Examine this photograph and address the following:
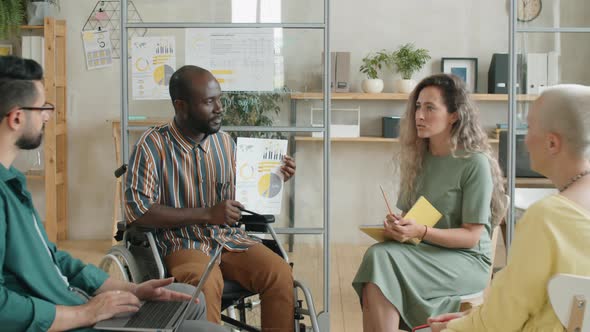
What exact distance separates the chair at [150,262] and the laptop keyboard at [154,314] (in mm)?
488

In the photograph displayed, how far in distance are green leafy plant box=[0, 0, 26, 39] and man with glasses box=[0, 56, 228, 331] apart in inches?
155

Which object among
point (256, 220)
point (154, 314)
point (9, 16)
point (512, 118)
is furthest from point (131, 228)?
point (9, 16)

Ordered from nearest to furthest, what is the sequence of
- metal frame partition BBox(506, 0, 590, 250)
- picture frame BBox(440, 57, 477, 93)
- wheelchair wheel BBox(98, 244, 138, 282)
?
1. wheelchair wheel BBox(98, 244, 138, 282)
2. metal frame partition BBox(506, 0, 590, 250)
3. picture frame BBox(440, 57, 477, 93)

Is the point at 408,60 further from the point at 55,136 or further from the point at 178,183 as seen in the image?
the point at 178,183

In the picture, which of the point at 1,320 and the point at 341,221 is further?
the point at 341,221

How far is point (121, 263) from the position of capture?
100 inches

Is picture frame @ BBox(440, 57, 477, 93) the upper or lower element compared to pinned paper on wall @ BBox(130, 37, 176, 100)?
upper

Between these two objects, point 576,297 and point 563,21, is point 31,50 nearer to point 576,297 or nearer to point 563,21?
point 563,21

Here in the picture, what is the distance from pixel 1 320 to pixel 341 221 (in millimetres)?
3977

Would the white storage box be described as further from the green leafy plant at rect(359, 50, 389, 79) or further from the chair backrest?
the chair backrest

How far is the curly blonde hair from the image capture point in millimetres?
2678

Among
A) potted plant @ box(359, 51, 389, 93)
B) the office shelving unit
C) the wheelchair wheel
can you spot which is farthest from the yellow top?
the office shelving unit

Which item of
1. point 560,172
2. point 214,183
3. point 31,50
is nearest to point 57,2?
point 31,50

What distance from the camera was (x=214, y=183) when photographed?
2662 mm
